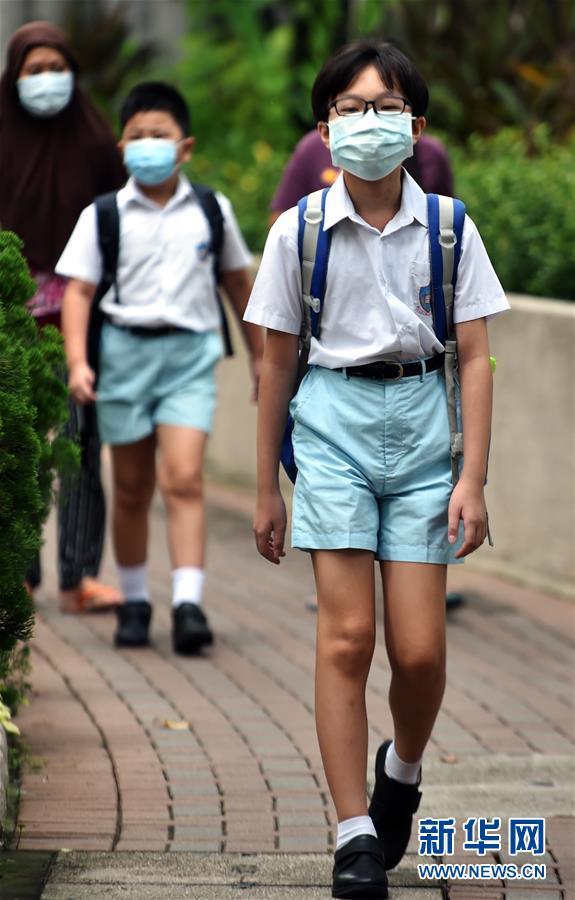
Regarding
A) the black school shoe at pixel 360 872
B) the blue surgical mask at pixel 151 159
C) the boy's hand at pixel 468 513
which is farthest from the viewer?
the blue surgical mask at pixel 151 159

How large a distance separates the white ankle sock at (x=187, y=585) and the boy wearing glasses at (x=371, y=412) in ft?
8.22

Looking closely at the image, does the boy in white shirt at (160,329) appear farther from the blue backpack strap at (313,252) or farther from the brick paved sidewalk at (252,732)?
the blue backpack strap at (313,252)

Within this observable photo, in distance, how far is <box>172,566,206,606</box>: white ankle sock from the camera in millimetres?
6727

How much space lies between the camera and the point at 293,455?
4.36 meters

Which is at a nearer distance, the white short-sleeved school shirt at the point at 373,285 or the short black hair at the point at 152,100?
the white short-sleeved school shirt at the point at 373,285

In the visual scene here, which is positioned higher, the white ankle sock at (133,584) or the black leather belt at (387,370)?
the black leather belt at (387,370)

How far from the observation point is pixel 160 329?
668 cm

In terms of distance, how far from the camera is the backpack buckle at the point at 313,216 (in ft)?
13.8

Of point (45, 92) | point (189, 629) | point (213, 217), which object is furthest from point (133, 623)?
point (45, 92)

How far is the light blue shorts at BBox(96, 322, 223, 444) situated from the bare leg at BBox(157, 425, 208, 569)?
0.05m

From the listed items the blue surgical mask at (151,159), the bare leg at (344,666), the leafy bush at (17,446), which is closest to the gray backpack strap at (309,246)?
the bare leg at (344,666)

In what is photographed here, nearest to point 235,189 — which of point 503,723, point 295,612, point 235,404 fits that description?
point 235,404

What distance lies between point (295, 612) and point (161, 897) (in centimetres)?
351

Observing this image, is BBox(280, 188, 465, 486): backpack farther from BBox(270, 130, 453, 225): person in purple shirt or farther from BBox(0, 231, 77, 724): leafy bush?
BBox(270, 130, 453, 225): person in purple shirt
